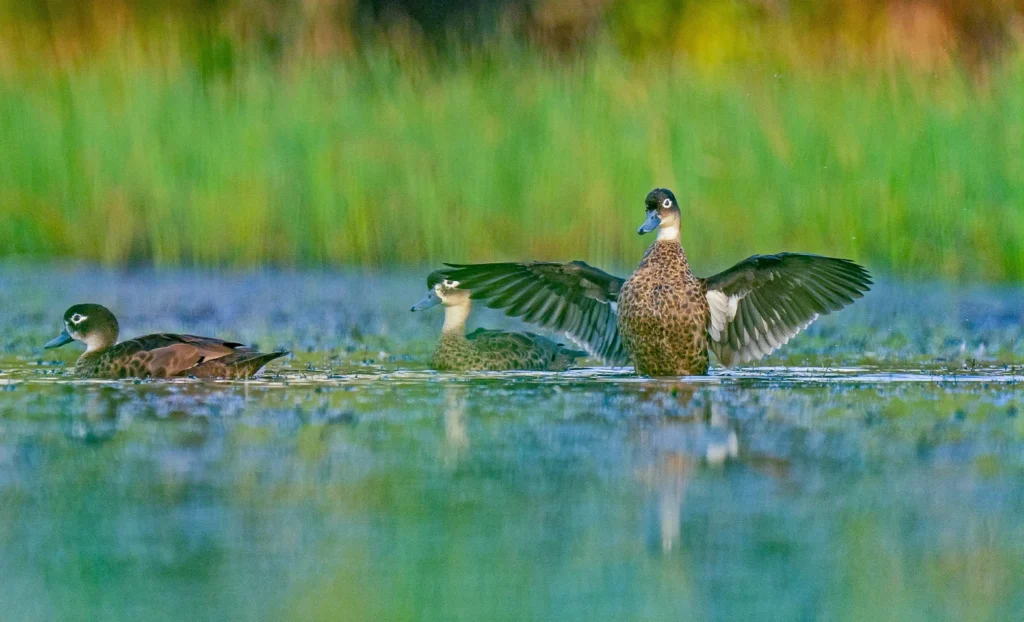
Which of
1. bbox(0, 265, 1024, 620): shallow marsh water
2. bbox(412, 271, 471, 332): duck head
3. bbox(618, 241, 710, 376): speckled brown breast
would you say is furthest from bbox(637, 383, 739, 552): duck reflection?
bbox(412, 271, 471, 332): duck head

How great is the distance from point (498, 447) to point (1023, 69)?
19.1ft

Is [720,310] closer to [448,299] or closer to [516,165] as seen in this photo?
[448,299]

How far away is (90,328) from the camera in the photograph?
668 cm

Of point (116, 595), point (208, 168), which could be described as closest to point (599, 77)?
point (208, 168)

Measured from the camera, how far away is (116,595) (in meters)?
3.20

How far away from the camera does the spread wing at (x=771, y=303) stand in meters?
6.55

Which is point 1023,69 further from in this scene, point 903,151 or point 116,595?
point 116,595

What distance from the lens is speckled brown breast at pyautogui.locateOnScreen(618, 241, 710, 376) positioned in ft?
20.9

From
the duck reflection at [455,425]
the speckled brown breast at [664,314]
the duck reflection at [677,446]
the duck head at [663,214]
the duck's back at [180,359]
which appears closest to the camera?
the duck reflection at [677,446]

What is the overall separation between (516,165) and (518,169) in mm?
29

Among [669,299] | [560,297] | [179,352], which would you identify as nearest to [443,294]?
[560,297]

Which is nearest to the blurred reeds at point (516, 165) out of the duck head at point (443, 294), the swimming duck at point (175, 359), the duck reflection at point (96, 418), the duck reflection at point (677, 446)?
the duck head at point (443, 294)

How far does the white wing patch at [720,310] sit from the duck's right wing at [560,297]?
1.06 feet

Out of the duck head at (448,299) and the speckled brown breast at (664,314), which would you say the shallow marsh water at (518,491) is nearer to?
the speckled brown breast at (664,314)
